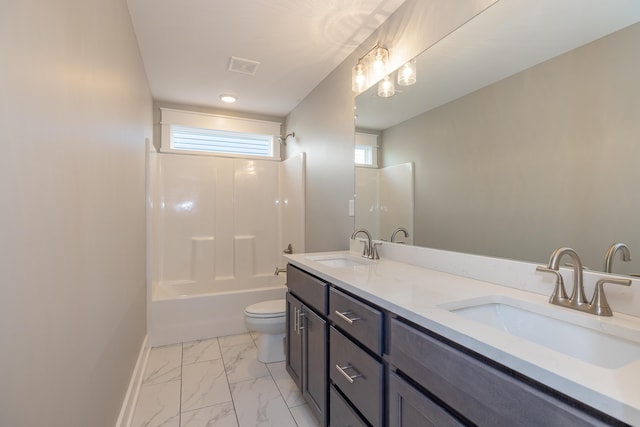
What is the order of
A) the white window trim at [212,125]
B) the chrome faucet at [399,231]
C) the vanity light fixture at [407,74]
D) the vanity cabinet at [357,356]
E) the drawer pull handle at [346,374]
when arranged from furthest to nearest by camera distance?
the white window trim at [212,125], the chrome faucet at [399,231], the vanity light fixture at [407,74], the drawer pull handle at [346,374], the vanity cabinet at [357,356]

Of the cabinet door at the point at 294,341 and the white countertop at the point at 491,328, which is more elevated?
the white countertop at the point at 491,328

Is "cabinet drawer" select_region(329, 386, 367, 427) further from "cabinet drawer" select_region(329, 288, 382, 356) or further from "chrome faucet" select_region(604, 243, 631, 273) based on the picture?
"chrome faucet" select_region(604, 243, 631, 273)

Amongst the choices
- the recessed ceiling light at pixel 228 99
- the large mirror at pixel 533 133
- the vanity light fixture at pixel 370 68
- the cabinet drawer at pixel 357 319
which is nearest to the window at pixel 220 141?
the recessed ceiling light at pixel 228 99

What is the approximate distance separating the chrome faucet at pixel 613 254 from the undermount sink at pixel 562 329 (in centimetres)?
21

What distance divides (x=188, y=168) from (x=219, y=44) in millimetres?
1684

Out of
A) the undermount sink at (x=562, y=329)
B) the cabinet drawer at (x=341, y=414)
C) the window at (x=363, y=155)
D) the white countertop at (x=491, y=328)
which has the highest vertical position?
the window at (x=363, y=155)

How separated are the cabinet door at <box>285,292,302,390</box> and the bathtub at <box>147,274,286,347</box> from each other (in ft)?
3.64

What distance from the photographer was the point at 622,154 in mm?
933

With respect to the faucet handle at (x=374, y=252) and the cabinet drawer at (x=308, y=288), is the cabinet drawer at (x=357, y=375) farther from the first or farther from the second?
the faucet handle at (x=374, y=252)

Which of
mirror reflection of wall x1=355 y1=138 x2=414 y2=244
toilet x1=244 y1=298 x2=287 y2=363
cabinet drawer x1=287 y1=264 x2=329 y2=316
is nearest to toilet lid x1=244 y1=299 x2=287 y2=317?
toilet x1=244 y1=298 x2=287 y2=363

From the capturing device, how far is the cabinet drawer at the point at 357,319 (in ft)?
3.51

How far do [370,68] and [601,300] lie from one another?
169 centimetres

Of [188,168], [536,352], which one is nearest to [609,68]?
[536,352]

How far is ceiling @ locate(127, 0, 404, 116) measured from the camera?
1.77 m
